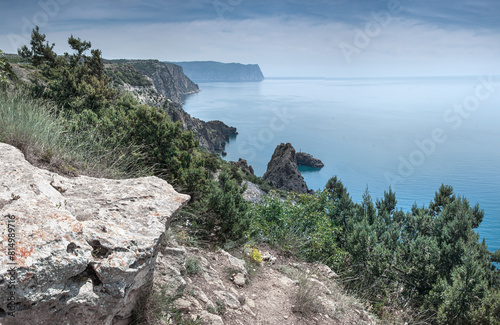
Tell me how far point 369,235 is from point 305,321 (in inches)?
176

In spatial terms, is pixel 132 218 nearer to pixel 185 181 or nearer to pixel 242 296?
pixel 242 296

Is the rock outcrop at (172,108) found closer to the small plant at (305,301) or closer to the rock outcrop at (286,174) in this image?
the rock outcrop at (286,174)

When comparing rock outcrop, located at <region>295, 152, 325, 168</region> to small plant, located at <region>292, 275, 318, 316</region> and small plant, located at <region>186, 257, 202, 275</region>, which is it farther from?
small plant, located at <region>186, 257, 202, 275</region>

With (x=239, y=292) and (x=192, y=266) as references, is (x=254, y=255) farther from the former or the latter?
(x=192, y=266)

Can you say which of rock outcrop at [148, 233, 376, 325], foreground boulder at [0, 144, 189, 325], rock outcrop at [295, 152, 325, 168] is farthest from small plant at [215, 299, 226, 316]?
rock outcrop at [295, 152, 325, 168]

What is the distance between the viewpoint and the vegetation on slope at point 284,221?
6157 millimetres

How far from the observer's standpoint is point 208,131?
81.9 m

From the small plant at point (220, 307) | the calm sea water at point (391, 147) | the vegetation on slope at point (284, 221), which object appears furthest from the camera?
the calm sea water at point (391, 147)

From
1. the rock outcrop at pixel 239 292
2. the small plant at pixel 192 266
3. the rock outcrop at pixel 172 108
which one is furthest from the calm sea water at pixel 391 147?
the small plant at pixel 192 266

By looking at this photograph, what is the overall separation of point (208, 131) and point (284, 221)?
7534cm

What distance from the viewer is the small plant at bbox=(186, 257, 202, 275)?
4.77 m

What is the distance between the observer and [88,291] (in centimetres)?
249

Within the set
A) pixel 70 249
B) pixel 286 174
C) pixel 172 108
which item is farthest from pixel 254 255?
pixel 172 108

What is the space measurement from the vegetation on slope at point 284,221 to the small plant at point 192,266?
1.73 meters
